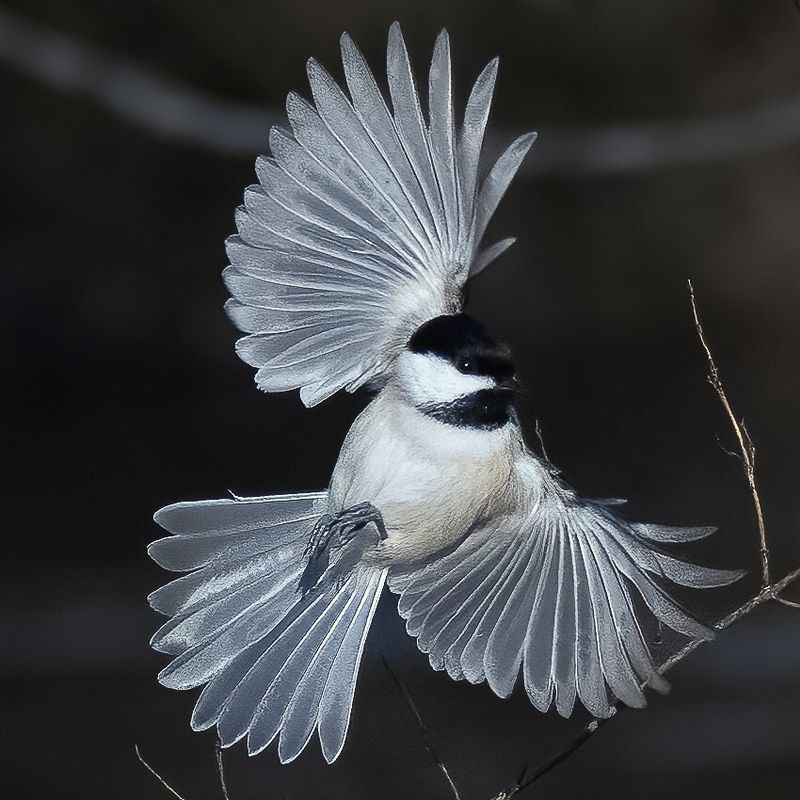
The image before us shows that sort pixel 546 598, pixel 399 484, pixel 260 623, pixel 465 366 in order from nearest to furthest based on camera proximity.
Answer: pixel 465 366, pixel 399 484, pixel 546 598, pixel 260 623

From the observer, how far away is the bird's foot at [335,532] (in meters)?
2.78

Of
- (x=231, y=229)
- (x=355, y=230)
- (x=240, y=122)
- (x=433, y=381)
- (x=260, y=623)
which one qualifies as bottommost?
(x=260, y=623)

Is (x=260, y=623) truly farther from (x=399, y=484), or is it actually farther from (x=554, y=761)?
(x=554, y=761)

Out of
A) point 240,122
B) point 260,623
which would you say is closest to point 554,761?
point 260,623

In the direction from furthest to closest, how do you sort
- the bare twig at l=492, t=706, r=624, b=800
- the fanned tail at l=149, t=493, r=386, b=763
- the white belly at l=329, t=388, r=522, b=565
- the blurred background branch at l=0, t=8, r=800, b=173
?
the blurred background branch at l=0, t=8, r=800, b=173, the fanned tail at l=149, t=493, r=386, b=763, the white belly at l=329, t=388, r=522, b=565, the bare twig at l=492, t=706, r=624, b=800

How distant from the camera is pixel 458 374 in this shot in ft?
8.66

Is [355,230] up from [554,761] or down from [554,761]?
up

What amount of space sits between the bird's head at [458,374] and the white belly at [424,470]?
3cm

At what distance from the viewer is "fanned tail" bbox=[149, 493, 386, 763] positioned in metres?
2.94

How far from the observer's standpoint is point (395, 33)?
2488mm

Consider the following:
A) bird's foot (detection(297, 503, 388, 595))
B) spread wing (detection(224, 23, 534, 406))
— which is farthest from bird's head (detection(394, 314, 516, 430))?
bird's foot (detection(297, 503, 388, 595))

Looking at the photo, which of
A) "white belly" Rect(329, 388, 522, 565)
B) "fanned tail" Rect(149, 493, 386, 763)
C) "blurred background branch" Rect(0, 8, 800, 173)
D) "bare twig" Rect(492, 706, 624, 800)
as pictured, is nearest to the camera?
"bare twig" Rect(492, 706, 624, 800)

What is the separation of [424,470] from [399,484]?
56 mm

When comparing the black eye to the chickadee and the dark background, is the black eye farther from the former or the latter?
the dark background
